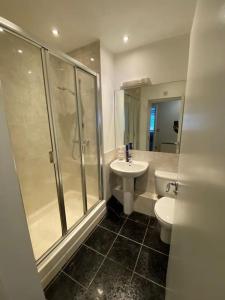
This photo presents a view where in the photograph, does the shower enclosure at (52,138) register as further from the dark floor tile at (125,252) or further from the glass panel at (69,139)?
the dark floor tile at (125,252)

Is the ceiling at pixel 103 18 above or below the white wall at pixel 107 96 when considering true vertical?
above

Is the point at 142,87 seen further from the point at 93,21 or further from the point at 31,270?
the point at 31,270

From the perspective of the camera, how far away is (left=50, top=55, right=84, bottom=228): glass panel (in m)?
1.87

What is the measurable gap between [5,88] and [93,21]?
3.99 feet

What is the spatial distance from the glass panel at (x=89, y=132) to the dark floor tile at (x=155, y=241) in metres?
0.85

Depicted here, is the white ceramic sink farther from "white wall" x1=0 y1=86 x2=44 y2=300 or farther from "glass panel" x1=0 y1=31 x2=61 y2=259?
"white wall" x1=0 y1=86 x2=44 y2=300

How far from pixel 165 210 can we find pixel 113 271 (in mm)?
783

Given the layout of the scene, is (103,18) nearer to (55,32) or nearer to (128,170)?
(55,32)

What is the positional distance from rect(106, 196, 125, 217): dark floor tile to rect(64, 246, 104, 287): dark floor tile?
702mm

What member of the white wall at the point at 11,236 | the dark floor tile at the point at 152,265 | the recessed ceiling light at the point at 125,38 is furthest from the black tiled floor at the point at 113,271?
the recessed ceiling light at the point at 125,38

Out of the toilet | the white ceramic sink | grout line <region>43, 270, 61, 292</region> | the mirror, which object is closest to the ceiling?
the mirror

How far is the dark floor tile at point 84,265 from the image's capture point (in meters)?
1.24

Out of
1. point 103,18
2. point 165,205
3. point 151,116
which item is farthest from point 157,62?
point 165,205

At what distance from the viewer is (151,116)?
196cm
